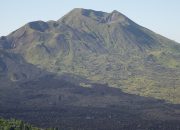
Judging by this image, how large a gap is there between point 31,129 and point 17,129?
520cm

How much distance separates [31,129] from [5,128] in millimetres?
11537

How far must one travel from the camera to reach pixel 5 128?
170500 millimetres

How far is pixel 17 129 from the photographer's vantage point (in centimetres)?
17700

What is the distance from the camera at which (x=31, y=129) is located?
17838 cm

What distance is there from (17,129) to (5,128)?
739 centimetres
